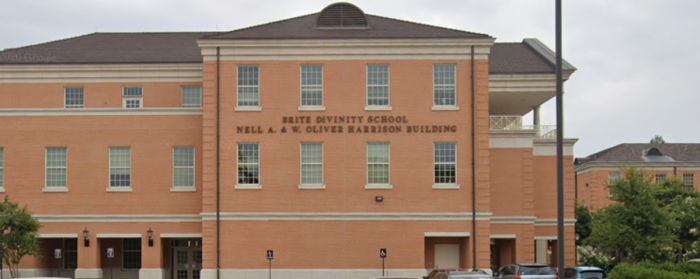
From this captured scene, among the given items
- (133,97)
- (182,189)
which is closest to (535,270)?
(182,189)

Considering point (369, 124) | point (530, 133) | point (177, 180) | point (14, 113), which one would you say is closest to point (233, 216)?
point (177, 180)

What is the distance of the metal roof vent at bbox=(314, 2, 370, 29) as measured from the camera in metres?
42.5

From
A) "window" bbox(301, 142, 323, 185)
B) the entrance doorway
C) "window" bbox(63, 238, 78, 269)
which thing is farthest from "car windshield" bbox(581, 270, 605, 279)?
"window" bbox(63, 238, 78, 269)

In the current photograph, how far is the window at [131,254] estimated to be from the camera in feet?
147

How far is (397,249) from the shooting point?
40.2 metres

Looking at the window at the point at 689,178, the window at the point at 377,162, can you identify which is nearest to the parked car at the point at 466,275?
the window at the point at 377,162

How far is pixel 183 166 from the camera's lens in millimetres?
42781

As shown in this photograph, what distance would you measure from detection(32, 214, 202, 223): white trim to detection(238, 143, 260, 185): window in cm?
352

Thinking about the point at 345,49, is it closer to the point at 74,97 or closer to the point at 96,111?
→ the point at 96,111

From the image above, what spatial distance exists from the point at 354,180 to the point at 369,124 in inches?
102

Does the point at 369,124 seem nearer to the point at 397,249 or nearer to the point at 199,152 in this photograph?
the point at 397,249

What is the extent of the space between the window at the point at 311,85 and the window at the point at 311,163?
6.22 feet

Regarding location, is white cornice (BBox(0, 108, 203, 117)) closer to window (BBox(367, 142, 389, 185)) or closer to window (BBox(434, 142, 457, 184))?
window (BBox(367, 142, 389, 185))

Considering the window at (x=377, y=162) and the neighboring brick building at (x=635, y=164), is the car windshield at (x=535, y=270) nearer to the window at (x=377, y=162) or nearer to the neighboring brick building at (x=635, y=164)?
the window at (x=377, y=162)
